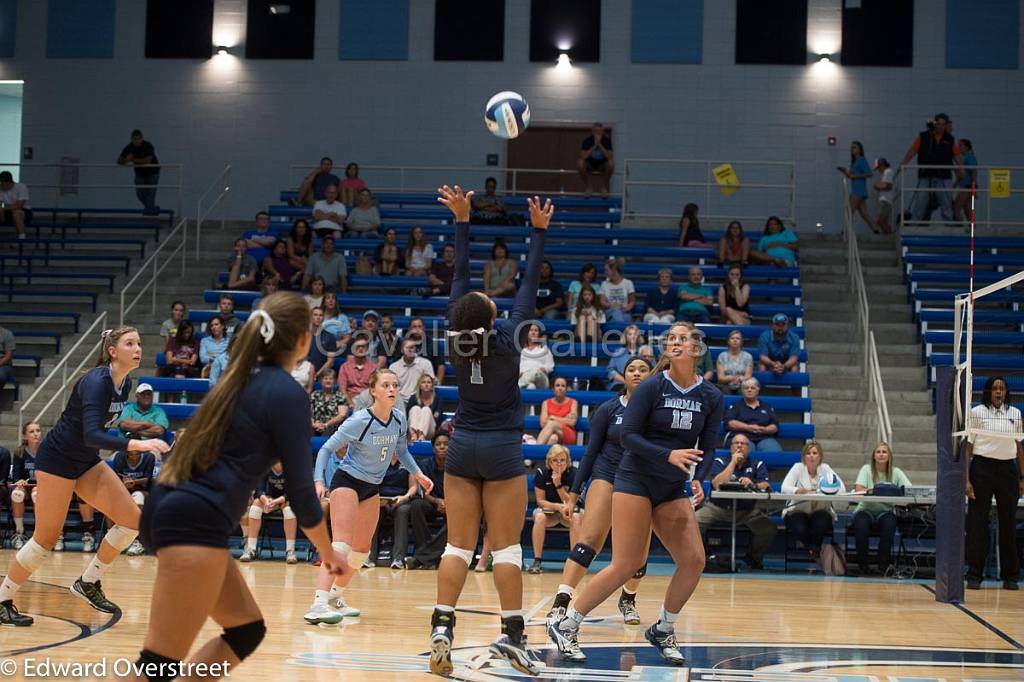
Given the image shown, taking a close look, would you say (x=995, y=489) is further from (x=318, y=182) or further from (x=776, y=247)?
(x=318, y=182)

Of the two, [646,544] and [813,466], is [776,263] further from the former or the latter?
[646,544]

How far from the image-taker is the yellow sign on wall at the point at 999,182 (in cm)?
1816

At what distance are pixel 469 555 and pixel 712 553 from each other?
7.44m

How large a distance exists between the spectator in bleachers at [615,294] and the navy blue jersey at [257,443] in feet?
41.6

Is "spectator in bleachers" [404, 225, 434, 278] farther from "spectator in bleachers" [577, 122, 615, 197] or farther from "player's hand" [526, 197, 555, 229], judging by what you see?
"player's hand" [526, 197, 555, 229]

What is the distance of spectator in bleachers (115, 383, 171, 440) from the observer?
1333cm

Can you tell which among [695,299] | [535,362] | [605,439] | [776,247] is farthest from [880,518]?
[776,247]

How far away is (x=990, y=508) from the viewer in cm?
1190

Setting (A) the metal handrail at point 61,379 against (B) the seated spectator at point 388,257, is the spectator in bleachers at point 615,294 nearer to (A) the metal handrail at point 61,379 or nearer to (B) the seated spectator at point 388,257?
(B) the seated spectator at point 388,257

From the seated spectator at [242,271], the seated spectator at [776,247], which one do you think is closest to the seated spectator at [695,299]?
the seated spectator at [776,247]

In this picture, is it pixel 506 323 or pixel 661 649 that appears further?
pixel 661 649

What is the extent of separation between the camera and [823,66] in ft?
70.4

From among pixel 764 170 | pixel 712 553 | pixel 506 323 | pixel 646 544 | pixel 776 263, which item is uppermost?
pixel 764 170

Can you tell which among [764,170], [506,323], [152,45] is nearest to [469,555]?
[506,323]
